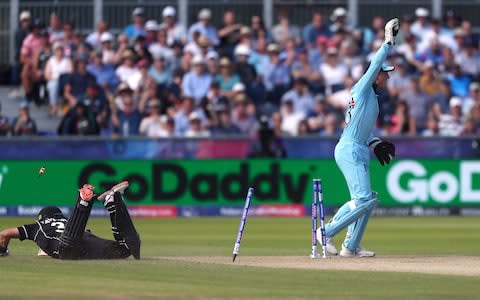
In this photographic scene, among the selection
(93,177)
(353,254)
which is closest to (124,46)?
(93,177)

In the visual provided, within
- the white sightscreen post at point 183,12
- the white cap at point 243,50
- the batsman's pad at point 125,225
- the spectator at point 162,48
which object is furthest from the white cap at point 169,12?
the batsman's pad at point 125,225

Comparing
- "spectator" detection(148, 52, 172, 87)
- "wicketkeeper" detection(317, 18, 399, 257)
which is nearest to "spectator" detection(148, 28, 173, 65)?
"spectator" detection(148, 52, 172, 87)

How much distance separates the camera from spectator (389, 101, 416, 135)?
28016mm

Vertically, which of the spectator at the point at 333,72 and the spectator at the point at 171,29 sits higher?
the spectator at the point at 171,29

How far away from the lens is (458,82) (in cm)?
2933

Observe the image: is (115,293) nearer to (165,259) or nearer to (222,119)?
(165,259)

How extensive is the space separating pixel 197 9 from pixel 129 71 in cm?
406

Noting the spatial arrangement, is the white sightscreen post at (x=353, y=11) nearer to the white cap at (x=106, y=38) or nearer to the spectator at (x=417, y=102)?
the spectator at (x=417, y=102)

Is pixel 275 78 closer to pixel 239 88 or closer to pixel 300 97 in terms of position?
pixel 300 97

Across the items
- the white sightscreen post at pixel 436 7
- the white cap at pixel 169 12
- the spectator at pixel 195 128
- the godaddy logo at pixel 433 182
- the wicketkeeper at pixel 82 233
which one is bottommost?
the godaddy logo at pixel 433 182

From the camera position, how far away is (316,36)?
3034cm

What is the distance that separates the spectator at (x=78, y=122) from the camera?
2750cm

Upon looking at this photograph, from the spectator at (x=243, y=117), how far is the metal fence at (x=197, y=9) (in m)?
4.61

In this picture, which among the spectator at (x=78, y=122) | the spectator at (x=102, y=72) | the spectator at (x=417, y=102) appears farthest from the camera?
the spectator at (x=102, y=72)
